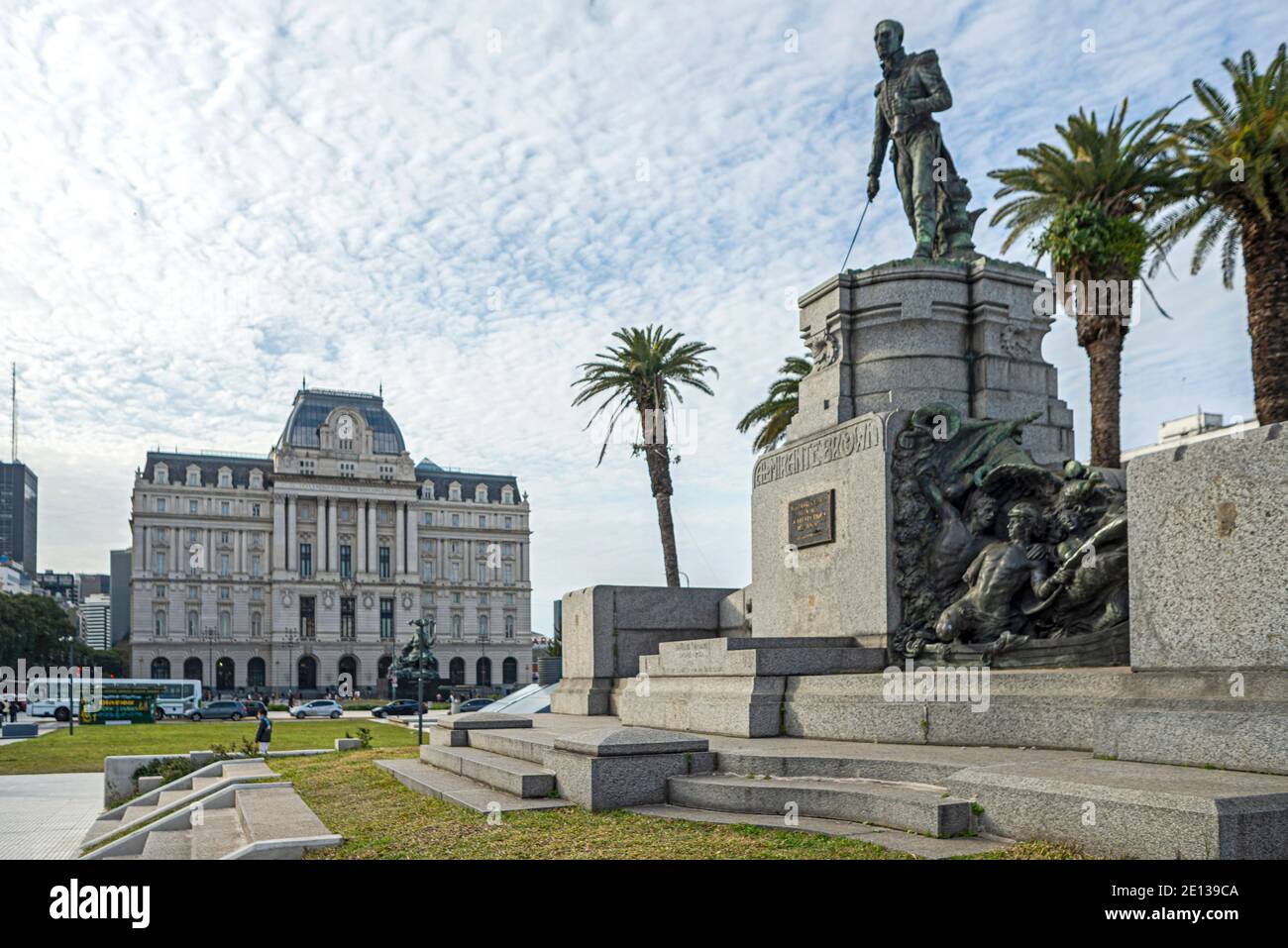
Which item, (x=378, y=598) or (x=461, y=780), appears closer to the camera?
(x=461, y=780)

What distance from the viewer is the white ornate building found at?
109 metres

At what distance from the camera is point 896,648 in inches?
477

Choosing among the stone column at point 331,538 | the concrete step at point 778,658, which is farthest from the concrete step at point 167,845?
the stone column at point 331,538

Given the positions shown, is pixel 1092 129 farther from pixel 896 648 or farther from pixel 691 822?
pixel 691 822

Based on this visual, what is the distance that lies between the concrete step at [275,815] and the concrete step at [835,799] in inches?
107

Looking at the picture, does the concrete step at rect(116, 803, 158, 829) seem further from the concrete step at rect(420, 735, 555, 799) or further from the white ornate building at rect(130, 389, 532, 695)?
the white ornate building at rect(130, 389, 532, 695)

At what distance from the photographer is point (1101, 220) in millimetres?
24250

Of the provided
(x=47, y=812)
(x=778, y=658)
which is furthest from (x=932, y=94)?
(x=47, y=812)

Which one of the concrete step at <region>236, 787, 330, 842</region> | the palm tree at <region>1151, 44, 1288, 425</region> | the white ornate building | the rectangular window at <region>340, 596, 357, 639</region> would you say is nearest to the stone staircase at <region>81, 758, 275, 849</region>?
the concrete step at <region>236, 787, 330, 842</region>

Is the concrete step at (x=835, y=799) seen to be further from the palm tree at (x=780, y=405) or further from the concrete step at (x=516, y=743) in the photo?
the palm tree at (x=780, y=405)

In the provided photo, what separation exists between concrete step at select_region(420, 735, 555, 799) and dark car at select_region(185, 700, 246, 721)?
45609 millimetres
